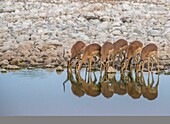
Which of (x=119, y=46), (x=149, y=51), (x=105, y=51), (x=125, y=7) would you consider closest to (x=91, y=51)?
(x=105, y=51)

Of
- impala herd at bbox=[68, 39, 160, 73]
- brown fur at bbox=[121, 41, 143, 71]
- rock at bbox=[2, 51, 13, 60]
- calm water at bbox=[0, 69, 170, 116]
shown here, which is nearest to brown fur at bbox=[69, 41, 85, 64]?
impala herd at bbox=[68, 39, 160, 73]

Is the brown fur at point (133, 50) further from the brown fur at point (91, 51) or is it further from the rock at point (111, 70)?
the brown fur at point (91, 51)

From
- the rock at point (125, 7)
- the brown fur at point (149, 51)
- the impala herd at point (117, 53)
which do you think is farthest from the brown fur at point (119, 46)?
the rock at point (125, 7)

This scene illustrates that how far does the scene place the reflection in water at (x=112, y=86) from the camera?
2551mm

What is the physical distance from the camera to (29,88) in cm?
260

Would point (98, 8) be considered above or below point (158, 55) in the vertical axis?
above

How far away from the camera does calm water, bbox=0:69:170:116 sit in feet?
7.71

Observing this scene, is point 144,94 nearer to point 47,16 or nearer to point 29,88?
point 29,88

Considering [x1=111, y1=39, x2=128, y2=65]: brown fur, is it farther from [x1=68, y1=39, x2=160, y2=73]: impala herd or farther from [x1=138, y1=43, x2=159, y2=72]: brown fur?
[x1=138, y1=43, x2=159, y2=72]: brown fur

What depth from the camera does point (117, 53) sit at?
9.46ft

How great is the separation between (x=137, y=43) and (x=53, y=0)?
2.00 feet

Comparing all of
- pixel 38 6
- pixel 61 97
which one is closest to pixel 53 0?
pixel 38 6

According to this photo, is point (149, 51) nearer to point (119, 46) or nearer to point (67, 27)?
point (119, 46)

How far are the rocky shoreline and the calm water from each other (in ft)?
0.74
